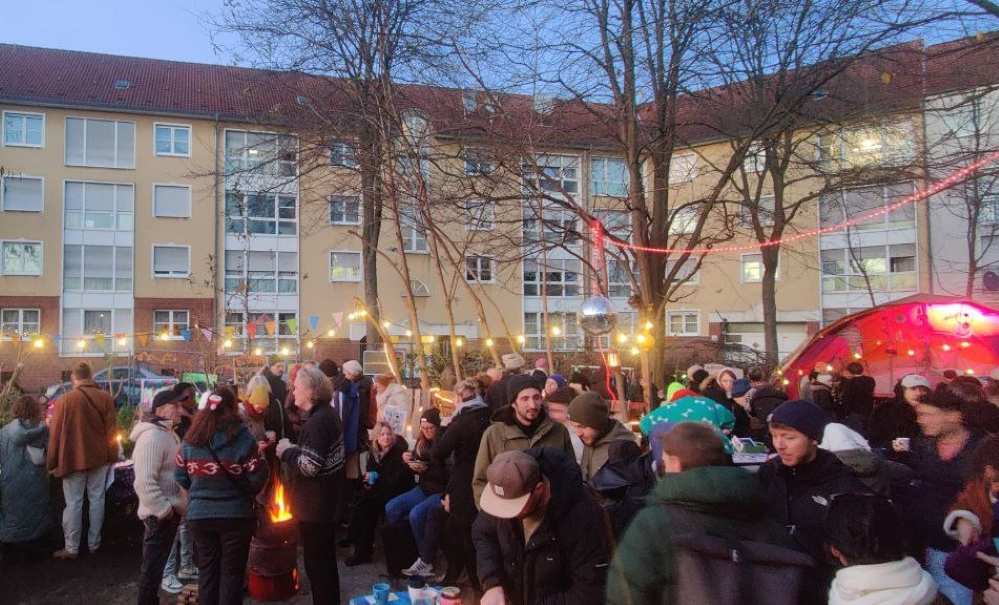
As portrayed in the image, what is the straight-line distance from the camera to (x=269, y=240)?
32.4m

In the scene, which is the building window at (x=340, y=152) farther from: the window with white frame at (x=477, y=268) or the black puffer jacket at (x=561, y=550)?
the black puffer jacket at (x=561, y=550)

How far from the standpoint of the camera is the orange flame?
564 centimetres

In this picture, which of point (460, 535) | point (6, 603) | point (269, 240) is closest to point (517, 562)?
point (460, 535)

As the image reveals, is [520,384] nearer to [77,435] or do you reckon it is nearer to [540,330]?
[77,435]

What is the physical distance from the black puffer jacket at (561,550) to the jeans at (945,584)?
6.01 feet

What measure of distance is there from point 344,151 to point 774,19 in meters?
8.27

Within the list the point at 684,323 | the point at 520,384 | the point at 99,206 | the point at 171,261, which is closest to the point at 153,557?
the point at 520,384

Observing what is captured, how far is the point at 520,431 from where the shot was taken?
4.48 metres

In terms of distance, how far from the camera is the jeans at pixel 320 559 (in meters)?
4.83

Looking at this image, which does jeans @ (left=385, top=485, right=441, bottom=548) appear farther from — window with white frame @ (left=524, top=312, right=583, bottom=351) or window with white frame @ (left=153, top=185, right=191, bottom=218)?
window with white frame @ (left=153, top=185, right=191, bottom=218)

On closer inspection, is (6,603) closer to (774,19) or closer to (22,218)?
(774,19)

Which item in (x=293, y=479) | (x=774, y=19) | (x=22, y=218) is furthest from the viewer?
(x=22, y=218)

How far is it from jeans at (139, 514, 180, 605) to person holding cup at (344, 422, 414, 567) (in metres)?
2.03

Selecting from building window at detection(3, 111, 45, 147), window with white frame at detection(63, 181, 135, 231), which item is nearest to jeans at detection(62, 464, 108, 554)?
window with white frame at detection(63, 181, 135, 231)
